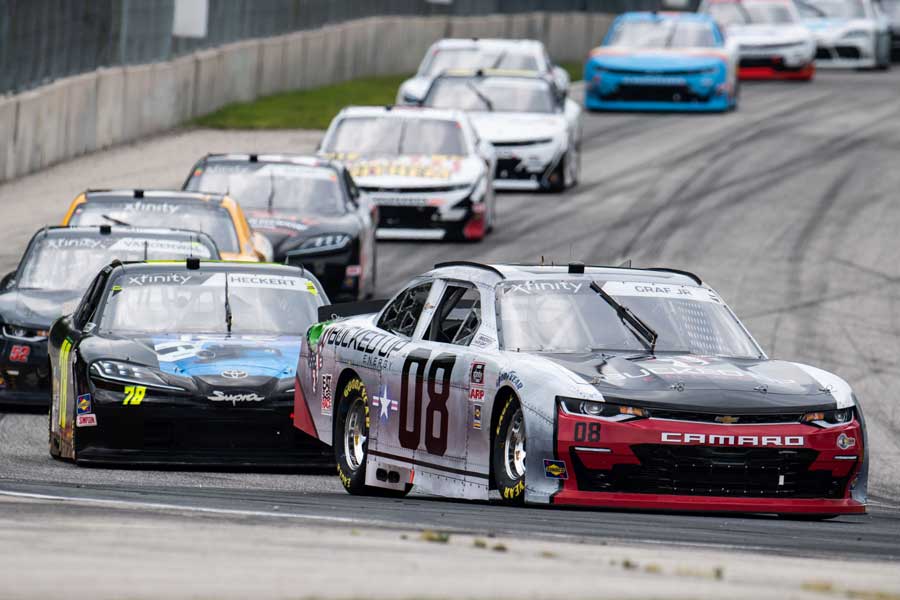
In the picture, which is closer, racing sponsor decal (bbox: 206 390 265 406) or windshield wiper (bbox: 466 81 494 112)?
racing sponsor decal (bbox: 206 390 265 406)

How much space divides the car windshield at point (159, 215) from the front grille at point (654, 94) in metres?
17.7

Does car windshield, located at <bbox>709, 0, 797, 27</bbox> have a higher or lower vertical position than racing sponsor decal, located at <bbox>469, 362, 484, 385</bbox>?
higher

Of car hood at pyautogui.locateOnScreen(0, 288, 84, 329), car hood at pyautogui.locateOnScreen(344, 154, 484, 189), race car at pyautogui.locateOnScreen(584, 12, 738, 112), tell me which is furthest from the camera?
race car at pyautogui.locateOnScreen(584, 12, 738, 112)

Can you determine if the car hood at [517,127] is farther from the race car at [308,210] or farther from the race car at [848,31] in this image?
the race car at [848,31]

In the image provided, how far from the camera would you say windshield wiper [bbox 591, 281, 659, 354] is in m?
10.3

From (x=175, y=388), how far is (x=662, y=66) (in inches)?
909

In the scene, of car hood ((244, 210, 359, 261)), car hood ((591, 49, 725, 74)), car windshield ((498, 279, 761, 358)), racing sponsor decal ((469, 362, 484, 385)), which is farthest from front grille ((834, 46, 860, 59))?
racing sponsor decal ((469, 362, 484, 385))

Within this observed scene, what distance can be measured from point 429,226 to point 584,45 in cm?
2880

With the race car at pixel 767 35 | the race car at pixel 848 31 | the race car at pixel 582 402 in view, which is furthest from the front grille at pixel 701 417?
the race car at pixel 848 31

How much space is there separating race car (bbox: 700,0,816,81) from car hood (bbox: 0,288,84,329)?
84.1ft

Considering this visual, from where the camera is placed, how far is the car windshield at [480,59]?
32.2 meters

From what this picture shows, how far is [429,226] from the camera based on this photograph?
23.5 metres

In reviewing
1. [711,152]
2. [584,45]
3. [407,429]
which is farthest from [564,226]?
[584,45]

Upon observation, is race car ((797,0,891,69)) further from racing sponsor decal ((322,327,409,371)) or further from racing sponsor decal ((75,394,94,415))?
racing sponsor decal ((75,394,94,415))
